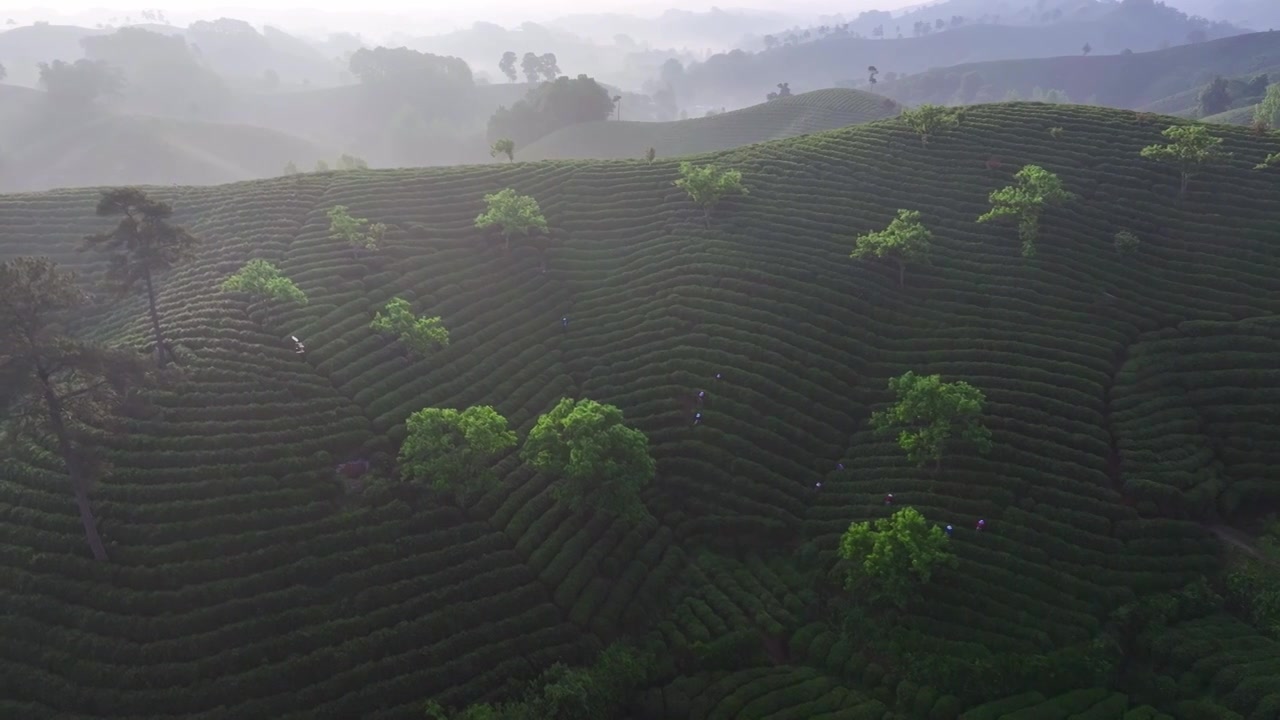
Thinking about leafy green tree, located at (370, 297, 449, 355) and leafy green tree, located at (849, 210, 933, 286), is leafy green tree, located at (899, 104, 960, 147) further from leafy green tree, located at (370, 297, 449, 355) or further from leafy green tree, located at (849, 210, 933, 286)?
leafy green tree, located at (370, 297, 449, 355)

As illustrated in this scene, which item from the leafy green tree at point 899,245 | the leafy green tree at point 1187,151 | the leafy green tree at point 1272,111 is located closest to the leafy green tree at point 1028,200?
the leafy green tree at point 899,245

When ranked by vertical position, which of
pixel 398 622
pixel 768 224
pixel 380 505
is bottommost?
pixel 398 622

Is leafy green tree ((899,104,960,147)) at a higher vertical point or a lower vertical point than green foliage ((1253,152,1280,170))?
higher

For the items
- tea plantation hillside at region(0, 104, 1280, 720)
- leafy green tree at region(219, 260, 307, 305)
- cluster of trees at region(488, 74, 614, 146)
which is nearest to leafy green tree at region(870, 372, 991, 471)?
tea plantation hillside at region(0, 104, 1280, 720)

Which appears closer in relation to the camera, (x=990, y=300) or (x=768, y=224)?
(x=990, y=300)

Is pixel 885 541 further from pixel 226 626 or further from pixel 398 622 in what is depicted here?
pixel 226 626

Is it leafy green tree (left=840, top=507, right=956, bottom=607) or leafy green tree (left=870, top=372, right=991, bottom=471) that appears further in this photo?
leafy green tree (left=870, top=372, right=991, bottom=471)

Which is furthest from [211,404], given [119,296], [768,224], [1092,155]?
[1092,155]
